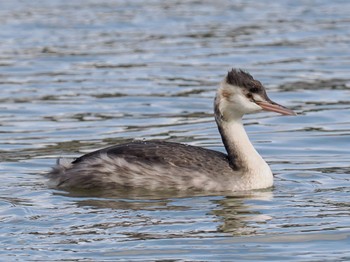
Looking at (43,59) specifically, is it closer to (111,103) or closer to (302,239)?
(111,103)

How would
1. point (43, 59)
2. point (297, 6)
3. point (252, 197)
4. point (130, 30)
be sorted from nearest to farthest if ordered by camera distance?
point (252, 197)
point (43, 59)
point (130, 30)
point (297, 6)

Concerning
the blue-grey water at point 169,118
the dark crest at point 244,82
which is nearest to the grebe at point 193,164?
the dark crest at point 244,82

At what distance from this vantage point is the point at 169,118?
1692cm

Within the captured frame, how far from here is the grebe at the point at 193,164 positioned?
1231 centimetres

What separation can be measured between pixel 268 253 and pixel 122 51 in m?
13.2

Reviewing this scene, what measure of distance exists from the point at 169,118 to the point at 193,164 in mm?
4610

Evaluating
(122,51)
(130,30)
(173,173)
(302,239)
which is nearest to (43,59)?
(122,51)

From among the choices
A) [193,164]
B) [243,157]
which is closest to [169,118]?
[243,157]

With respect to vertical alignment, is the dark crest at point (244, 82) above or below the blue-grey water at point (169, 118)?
above

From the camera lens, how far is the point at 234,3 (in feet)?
94.0

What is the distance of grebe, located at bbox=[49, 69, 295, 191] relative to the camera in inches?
485

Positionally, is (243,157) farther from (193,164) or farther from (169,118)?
(169,118)

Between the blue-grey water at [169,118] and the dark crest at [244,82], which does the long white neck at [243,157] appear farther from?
the dark crest at [244,82]

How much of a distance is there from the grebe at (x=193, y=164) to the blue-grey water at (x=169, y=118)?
170mm
